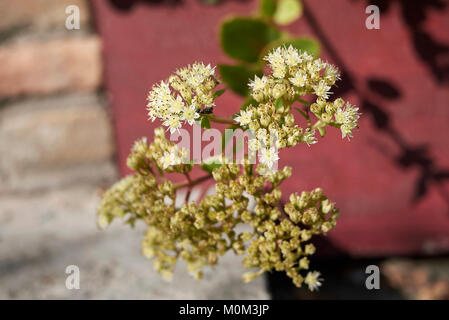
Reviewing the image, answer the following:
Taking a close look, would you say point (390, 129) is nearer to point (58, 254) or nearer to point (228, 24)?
point (228, 24)

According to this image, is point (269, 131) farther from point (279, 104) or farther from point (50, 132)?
point (50, 132)

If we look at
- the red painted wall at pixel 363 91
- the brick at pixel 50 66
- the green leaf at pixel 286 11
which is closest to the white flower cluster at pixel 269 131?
the green leaf at pixel 286 11

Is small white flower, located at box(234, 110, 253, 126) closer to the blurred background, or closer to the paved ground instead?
the paved ground

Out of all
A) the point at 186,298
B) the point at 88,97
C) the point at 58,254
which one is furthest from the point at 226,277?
the point at 88,97

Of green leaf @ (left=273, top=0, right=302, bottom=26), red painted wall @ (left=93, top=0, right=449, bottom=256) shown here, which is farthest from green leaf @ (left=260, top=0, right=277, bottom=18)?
red painted wall @ (left=93, top=0, right=449, bottom=256)

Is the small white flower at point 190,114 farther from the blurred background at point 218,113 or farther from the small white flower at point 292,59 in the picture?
the blurred background at point 218,113

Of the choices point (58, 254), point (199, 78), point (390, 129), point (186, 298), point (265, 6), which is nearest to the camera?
point (199, 78)
